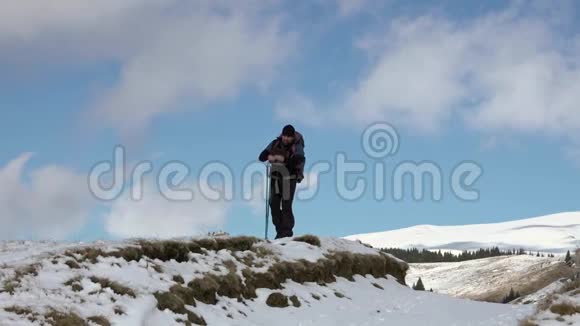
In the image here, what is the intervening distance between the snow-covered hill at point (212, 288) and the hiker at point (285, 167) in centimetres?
147

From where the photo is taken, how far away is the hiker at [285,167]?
2212cm

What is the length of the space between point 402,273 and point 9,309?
1674cm

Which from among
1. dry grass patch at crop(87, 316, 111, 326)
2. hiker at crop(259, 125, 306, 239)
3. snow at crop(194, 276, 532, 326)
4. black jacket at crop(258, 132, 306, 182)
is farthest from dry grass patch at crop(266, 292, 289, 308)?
black jacket at crop(258, 132, 306, 182)

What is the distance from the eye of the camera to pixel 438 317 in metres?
16.6

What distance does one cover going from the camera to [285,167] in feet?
72.7

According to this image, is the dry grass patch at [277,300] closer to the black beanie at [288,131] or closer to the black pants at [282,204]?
the black pants at [282,204]

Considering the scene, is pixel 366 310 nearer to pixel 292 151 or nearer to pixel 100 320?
pixel 292 151

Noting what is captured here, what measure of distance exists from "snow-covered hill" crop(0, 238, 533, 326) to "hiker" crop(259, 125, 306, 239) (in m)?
1.47

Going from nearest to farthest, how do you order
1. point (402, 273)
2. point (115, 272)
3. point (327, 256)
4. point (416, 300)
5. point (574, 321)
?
point (574, 321) → point (115, 272) → point (416, 300) → point (327, 256) → point (402, 273)

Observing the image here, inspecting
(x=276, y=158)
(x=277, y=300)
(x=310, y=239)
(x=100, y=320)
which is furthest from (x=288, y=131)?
(x=100, y=320)

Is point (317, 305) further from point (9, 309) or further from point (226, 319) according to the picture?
point (9, 309)

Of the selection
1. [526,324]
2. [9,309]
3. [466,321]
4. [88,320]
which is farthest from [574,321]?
[9,309]

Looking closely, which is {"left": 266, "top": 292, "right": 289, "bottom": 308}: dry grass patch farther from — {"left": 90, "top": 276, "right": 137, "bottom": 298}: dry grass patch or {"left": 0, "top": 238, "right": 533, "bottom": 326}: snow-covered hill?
{"left": 90, "top": 276, "right": 137, "bottom": 298}: dry grass patch

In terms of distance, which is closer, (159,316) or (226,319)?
(159,316)
